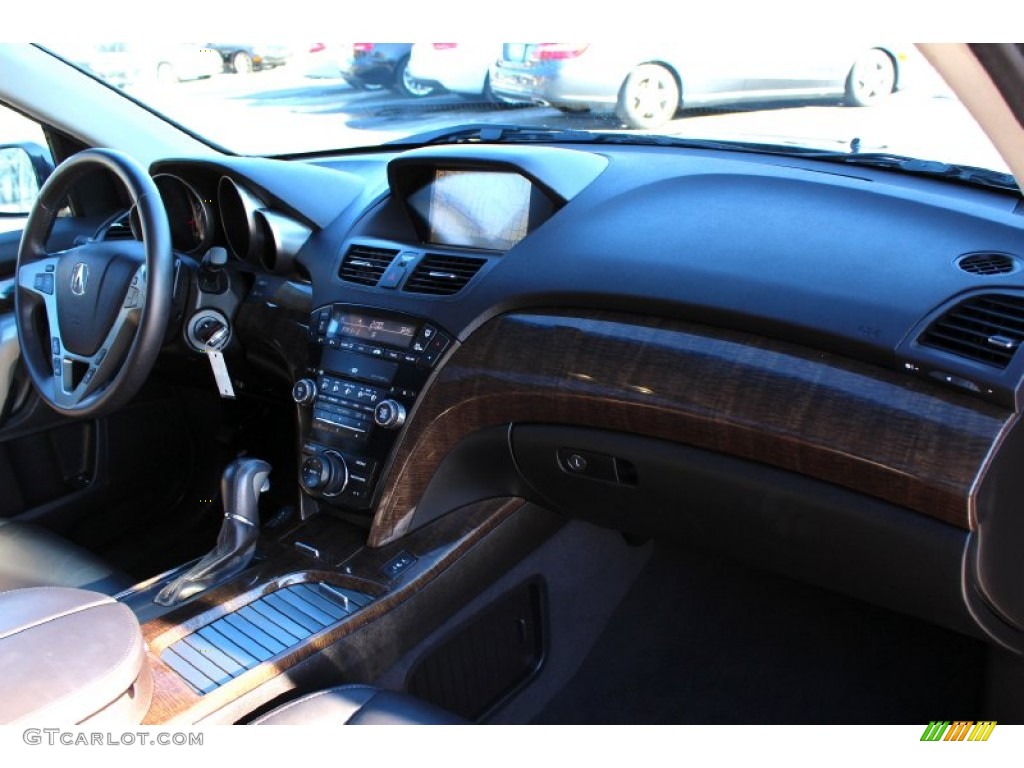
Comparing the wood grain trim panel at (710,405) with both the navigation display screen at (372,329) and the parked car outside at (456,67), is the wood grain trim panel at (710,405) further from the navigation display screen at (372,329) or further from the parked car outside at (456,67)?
the parked car outside at (456,67)

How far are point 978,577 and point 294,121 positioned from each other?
2.06 metres

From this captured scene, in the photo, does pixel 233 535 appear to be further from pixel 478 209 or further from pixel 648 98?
pixel 648 98

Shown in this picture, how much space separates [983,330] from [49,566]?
1.75 m

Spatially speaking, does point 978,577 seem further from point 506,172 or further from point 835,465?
point 506,172

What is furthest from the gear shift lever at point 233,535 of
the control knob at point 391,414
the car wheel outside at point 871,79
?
the car wheel outside at point 871,79

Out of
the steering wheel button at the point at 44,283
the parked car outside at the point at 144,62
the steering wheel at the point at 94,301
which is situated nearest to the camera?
the steering wheel at the point at 94,301

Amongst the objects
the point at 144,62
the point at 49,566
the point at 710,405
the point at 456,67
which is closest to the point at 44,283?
the point at 49,566

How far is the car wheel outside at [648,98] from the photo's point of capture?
2.22 meters

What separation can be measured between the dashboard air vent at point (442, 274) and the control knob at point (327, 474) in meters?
0.37

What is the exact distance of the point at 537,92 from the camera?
2.34 metres

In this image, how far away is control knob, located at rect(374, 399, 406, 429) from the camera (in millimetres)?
1981

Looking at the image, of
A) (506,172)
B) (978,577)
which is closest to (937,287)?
(978,577)

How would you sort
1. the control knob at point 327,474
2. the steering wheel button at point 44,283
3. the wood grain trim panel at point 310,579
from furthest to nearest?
the steering wheel button at point 44,283
the control knob at point 327,474
the wood grain trim panel at point 310,579

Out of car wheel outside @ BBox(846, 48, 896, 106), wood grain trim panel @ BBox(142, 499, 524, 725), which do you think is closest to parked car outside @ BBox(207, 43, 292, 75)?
wood grain trim panel @ BBox(142, 499, 524, 725)
